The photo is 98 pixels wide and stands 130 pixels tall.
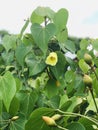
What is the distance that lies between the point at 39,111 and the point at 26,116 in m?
0.31

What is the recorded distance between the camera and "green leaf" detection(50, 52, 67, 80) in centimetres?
144

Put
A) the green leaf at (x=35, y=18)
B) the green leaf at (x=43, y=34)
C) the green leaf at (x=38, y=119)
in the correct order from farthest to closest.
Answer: the green leaf at (x=35, y=18)
the green leaf at (x=43, y=34)
the green leaf at (x=38, y=119)

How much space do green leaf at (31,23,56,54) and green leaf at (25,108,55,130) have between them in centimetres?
40

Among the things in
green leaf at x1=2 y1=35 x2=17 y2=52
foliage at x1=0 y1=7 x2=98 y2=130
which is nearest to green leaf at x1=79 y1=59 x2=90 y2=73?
foliage at x1=0 y1=7 x2=98 y2=130

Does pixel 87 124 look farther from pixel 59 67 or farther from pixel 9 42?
pixel 9 42

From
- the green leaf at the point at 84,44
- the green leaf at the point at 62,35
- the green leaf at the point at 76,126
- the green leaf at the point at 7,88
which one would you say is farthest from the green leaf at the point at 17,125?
the green leaf at the point at 84,44

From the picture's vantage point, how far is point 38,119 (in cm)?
102

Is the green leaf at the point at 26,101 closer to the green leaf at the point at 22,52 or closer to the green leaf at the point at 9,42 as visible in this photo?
→ the green leaf at the point at 22,52

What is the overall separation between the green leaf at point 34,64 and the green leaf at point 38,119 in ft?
1.35

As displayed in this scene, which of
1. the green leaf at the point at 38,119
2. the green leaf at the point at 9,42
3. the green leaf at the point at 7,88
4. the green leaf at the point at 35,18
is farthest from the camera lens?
the green leaf at the point at 9,42

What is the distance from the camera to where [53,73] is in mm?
1449

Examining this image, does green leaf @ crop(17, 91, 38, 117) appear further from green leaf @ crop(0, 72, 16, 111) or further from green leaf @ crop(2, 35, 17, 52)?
green leaf @ crop(2, 35, 17, 52)

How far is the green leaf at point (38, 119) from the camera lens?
1.00m

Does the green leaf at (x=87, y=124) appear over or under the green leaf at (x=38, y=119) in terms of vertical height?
under
